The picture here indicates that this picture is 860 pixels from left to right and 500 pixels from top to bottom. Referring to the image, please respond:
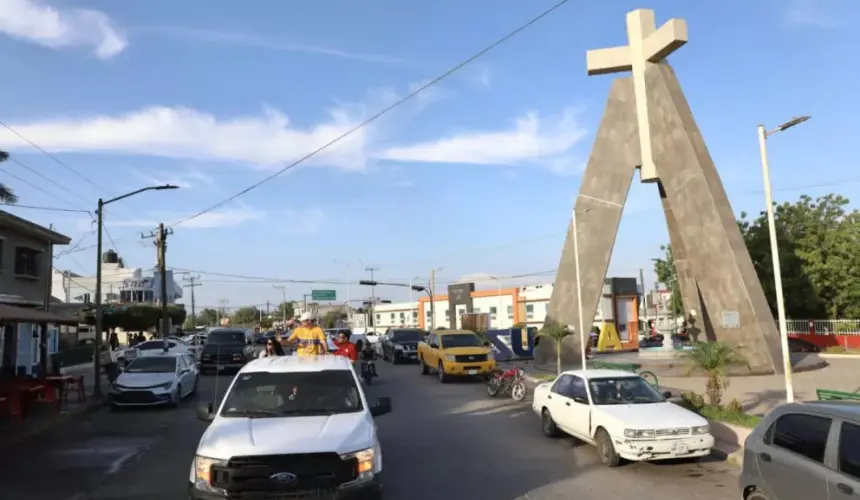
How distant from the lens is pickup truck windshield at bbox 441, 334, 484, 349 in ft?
81.0

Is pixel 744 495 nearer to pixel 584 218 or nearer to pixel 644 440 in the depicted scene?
pixel 644 440

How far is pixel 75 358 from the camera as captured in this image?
36.2 meters

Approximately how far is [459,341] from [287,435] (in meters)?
18.7

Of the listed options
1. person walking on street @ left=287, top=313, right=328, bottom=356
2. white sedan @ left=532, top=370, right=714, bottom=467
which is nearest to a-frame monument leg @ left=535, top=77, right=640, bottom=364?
white sedan @ left=532, top=370, right=714, bottom=467

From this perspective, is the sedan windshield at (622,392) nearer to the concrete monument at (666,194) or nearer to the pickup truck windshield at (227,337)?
the concrete monument at (666,194)

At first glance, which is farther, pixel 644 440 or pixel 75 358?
pixel 75 358

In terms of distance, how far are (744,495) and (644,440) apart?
10.2 ft

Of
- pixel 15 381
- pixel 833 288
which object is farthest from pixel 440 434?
pixel 833 288

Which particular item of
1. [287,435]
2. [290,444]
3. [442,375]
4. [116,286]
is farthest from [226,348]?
[116,286]

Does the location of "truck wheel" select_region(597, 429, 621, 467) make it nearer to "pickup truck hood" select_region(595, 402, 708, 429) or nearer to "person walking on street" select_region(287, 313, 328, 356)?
"pickup truck hood" select_region(595, 402, 708, 429)

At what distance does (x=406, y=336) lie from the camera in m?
36.7

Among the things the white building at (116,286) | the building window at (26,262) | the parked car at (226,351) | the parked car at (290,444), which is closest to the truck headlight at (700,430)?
the parked car at (290,444)

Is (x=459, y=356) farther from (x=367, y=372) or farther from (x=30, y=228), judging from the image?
(x=30, y=228)

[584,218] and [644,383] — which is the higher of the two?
[584,218]
